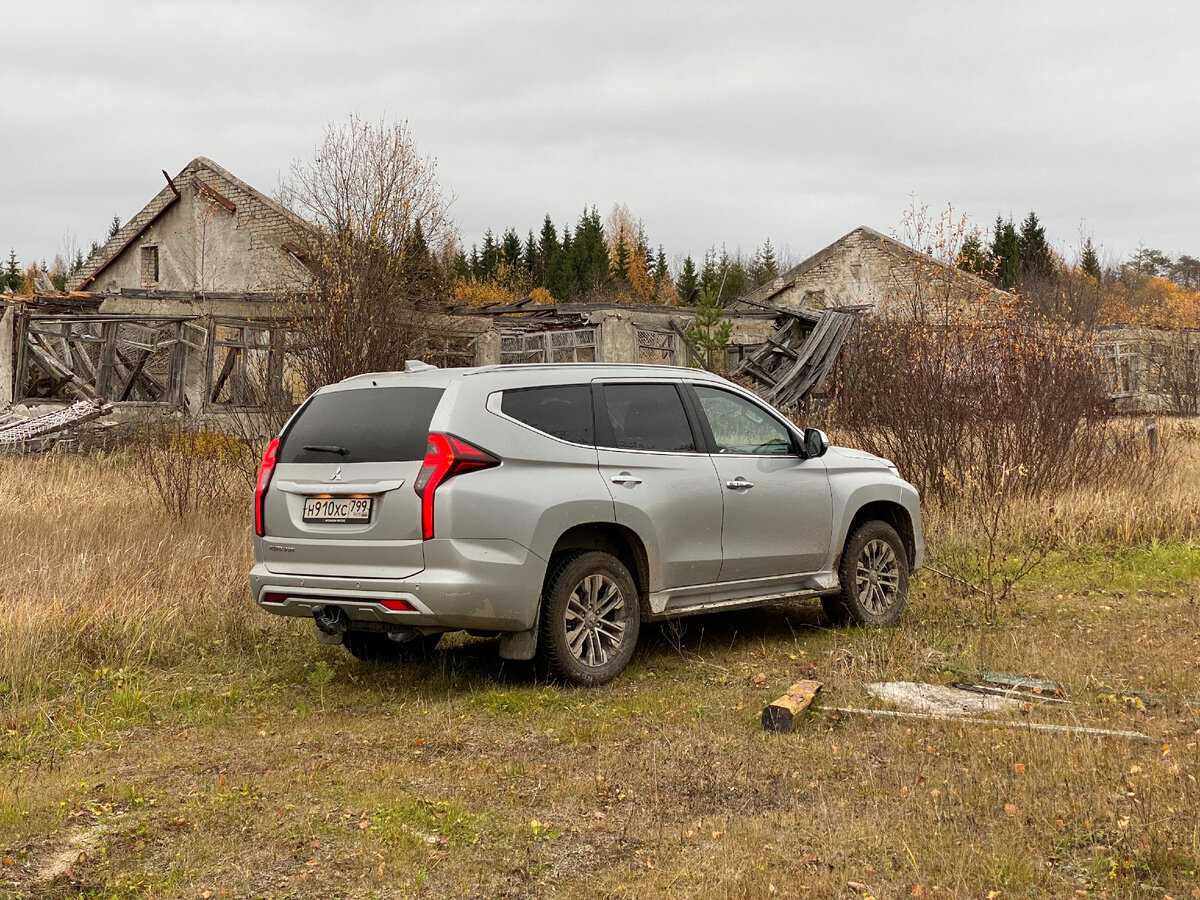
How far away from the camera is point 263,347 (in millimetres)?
23109

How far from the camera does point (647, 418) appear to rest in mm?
7621

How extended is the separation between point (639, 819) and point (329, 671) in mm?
3016

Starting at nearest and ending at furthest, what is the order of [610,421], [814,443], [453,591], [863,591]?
[453,591]
[610,421]
[814,443]
[863,591]

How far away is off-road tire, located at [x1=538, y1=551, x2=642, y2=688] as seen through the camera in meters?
6.79

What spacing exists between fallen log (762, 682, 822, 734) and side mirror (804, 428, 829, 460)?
2420 millimetres

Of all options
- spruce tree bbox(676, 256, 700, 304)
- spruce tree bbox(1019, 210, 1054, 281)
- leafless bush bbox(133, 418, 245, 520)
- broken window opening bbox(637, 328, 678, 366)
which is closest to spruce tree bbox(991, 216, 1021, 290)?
spruce tree bbox(1019, 210, 1054, 281)

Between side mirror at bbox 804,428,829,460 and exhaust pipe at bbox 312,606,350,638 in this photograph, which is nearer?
exhaust pipe at bbox 312,606,350,638

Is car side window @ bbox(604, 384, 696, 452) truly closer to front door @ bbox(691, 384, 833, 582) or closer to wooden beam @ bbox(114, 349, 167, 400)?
front door @ bbox(691, 384, 833, 582)

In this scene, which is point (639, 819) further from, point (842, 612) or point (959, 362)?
point (959, 362)

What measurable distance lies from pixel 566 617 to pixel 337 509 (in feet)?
4.52

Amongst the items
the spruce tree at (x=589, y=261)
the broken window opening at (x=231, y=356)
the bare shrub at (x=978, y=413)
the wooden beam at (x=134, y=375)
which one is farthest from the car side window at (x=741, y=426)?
the spruce tree at (x=589, y=261)

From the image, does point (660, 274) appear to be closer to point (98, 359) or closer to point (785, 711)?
point (98, 359)

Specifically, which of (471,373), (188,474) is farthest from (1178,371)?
(471,373)

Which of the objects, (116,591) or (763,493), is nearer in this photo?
(763,493)
